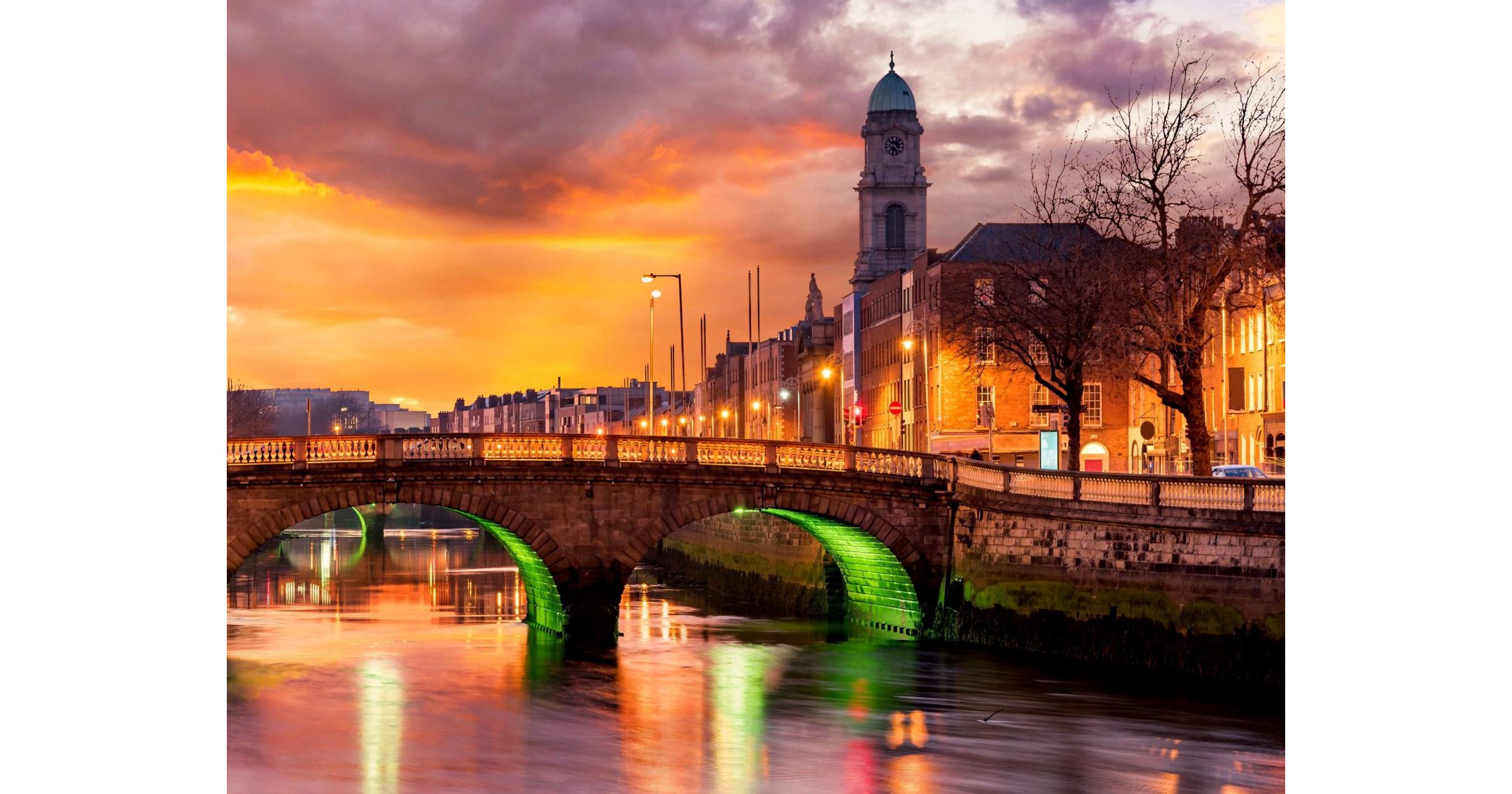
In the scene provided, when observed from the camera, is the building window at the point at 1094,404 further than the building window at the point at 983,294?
Yes

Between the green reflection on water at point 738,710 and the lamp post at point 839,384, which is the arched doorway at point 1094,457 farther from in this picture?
the green reflection on water at point 738,710

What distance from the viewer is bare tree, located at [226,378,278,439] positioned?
400 ft

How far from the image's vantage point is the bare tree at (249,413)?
121938 millimetres

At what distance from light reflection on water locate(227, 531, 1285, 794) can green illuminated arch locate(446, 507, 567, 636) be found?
0.82 meters

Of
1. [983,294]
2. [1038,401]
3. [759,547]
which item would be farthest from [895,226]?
[983,294]

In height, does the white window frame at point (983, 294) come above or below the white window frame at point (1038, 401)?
above

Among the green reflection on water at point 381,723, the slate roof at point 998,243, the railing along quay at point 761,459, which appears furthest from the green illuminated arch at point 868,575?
the slate roof at point 998,243

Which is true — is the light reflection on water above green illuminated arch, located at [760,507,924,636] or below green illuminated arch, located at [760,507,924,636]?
below

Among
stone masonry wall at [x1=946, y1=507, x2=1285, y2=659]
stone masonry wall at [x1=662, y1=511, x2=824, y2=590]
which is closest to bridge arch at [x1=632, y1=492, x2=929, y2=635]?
stone masonry wall at [x1=946, y1=507, x2=1285, y2=659]

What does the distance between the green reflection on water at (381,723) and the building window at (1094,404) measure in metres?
45.7

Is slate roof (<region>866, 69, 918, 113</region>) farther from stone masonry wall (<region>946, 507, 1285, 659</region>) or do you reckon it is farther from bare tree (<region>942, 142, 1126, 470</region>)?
stone masonry wall (<region>946, 507, 1285, 659</region>)
